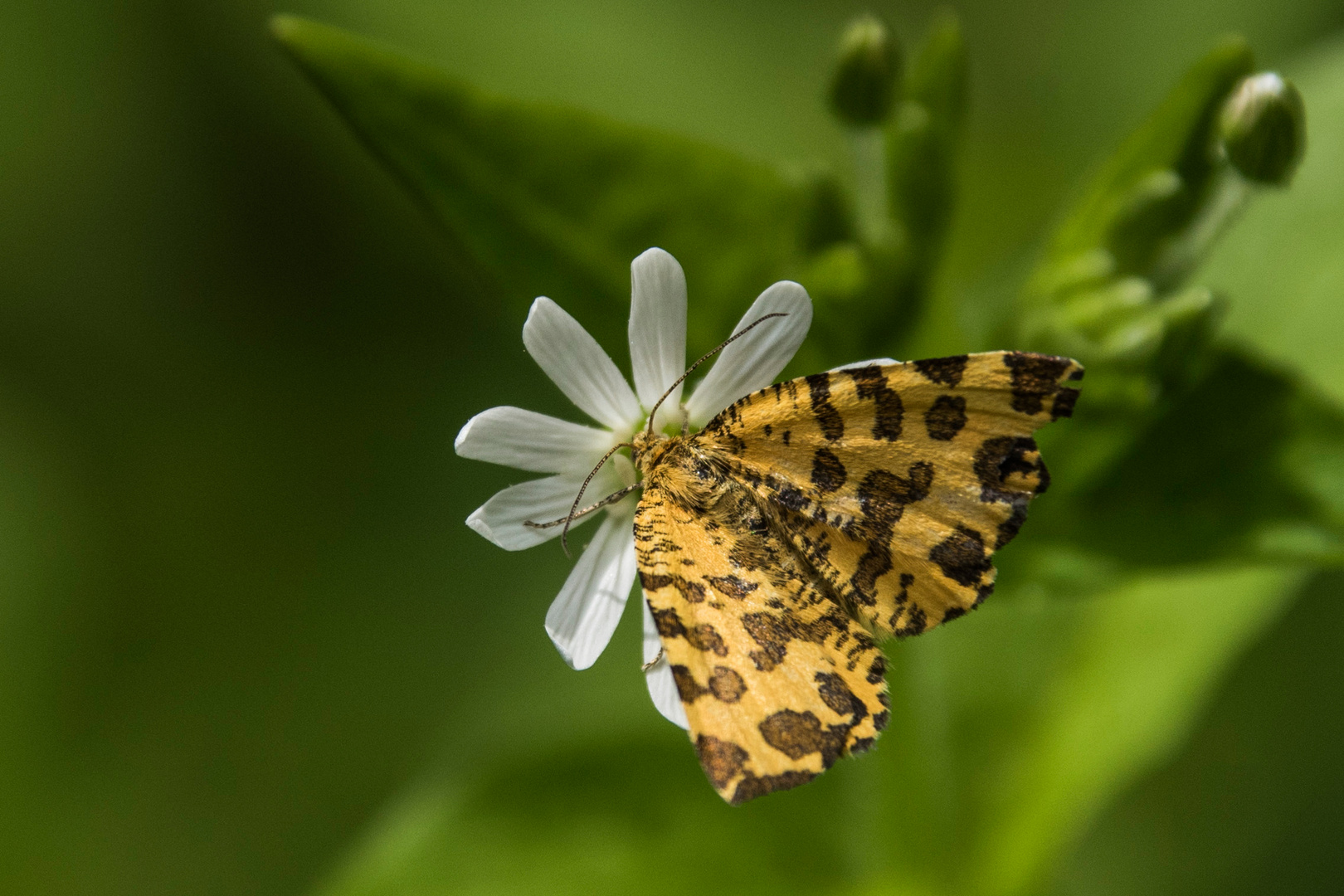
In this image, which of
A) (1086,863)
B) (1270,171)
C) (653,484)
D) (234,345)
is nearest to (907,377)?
(653,484)

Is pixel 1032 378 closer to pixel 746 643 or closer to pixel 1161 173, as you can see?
pixel 746 643

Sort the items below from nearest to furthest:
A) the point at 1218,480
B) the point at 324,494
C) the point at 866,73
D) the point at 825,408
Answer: the point at 825,408 < the point at 1218,480 < the point at 866,73 < the point at 324,494

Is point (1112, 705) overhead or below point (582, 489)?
below

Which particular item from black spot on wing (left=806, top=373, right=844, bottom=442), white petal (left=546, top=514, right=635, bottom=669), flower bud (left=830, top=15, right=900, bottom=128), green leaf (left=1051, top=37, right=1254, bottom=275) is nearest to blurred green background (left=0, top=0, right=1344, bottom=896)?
green leaf (left=1051, top=37, right=1254, bottom=275)

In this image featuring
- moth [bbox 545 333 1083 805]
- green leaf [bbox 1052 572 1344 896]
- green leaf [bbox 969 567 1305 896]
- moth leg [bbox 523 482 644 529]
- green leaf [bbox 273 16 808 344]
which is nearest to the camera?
moth [bbox 545 333 1083 805]

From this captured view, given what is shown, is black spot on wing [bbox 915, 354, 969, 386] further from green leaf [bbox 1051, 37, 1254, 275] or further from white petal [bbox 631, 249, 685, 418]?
green leaf [bbox 1051, 37, 1254, 275]

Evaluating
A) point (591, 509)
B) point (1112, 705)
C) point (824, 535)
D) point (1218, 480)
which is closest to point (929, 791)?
point (1112, 705)

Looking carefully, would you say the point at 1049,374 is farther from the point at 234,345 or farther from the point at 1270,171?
the point at 234,345

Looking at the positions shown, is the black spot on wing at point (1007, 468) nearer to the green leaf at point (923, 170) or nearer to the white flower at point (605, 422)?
the white flower at point (605, 422)
